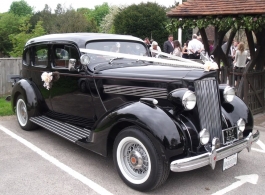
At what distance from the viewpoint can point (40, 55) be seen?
19.3 ft

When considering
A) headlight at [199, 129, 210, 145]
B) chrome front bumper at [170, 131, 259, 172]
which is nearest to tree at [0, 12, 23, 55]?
headlight at [199, 129, 210, 145]

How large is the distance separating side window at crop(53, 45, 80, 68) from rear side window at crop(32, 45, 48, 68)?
0.31 m

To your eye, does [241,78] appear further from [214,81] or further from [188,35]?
[188,35]

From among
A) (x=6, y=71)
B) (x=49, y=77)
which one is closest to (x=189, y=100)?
(x=49, y=77)

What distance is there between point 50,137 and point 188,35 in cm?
2762

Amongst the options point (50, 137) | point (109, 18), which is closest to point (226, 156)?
point (50, 137)

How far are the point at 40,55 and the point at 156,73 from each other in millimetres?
2786

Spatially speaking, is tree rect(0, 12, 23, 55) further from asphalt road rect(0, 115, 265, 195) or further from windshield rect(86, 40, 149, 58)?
asphalt road rect(0, 115, 265, 195)

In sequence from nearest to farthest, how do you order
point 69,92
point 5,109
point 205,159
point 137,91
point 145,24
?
point 205,159, point 137,91, point 69,92, point 5,109, point 145,24

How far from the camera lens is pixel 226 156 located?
141 inches

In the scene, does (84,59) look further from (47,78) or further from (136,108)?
(136,108)

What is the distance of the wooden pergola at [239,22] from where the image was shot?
6629 millimetres

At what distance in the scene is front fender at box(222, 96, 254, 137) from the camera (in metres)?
4.14

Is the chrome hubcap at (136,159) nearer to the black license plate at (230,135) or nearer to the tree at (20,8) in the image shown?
the black license plate at (230,135)
